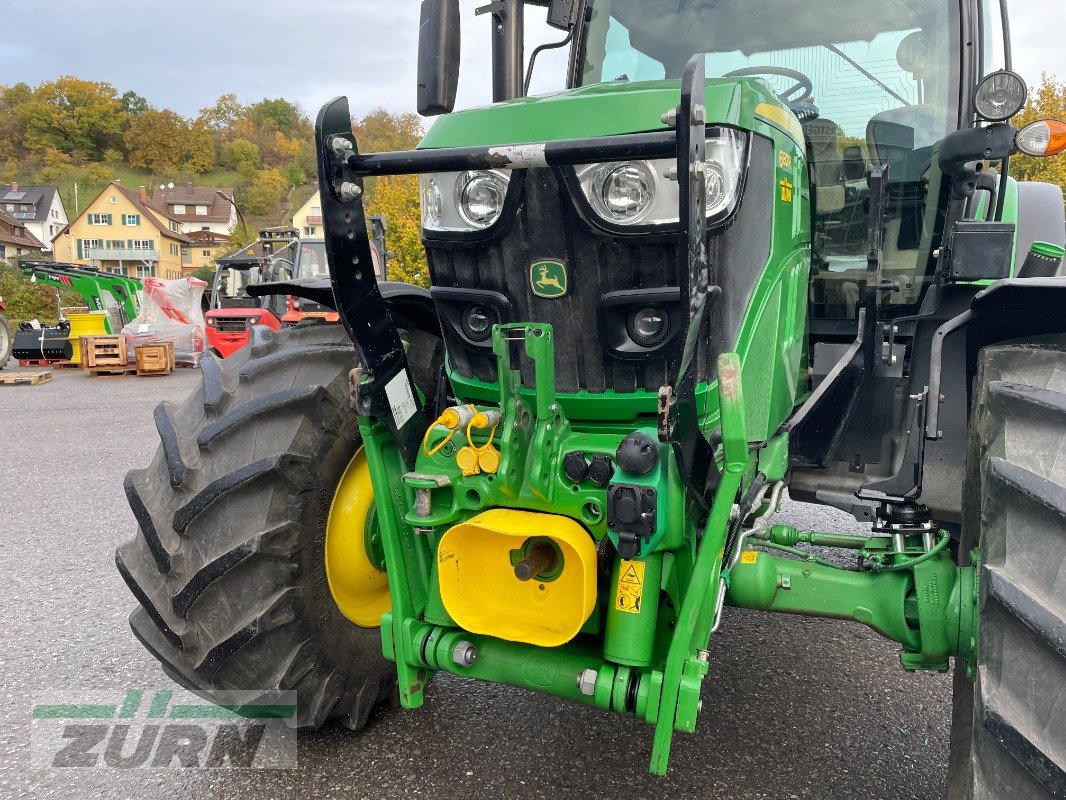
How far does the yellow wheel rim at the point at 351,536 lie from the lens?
2396 mm

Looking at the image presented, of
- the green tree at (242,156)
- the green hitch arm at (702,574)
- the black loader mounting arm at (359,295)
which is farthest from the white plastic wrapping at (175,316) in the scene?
the green tree at (242,156)

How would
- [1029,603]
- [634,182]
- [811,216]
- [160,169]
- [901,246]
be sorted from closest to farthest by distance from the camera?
1. [1029,603]
2. [634,182]
3. [811,216]
4. [901,246]
5. [160,169]

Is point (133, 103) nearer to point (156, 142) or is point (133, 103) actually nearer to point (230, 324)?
point (156, 142)

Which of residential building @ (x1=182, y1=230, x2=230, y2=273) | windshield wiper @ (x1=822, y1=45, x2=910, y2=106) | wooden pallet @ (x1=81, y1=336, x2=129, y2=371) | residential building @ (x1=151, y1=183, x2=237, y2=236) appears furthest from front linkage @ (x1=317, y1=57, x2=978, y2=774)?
residential building @ (x1=151, y1=183, x2=237, y2=236)

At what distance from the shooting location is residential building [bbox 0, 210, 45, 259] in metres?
59.7

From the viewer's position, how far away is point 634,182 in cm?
182

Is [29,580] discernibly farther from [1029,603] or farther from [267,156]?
[267,156]

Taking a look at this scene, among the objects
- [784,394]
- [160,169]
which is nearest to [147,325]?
[784,394]

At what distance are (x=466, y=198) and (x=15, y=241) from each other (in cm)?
7036

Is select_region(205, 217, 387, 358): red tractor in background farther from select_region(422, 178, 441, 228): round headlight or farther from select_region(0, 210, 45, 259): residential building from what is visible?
select_region(0, 210, 45, 259): residential building

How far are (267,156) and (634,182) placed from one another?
106 m

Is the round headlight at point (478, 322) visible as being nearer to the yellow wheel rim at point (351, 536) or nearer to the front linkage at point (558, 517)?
the front linkage at point (558, 517)

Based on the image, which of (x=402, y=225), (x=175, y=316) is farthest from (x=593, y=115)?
(x=402, y=225)

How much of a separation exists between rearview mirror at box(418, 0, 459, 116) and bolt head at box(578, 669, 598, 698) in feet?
5.03
